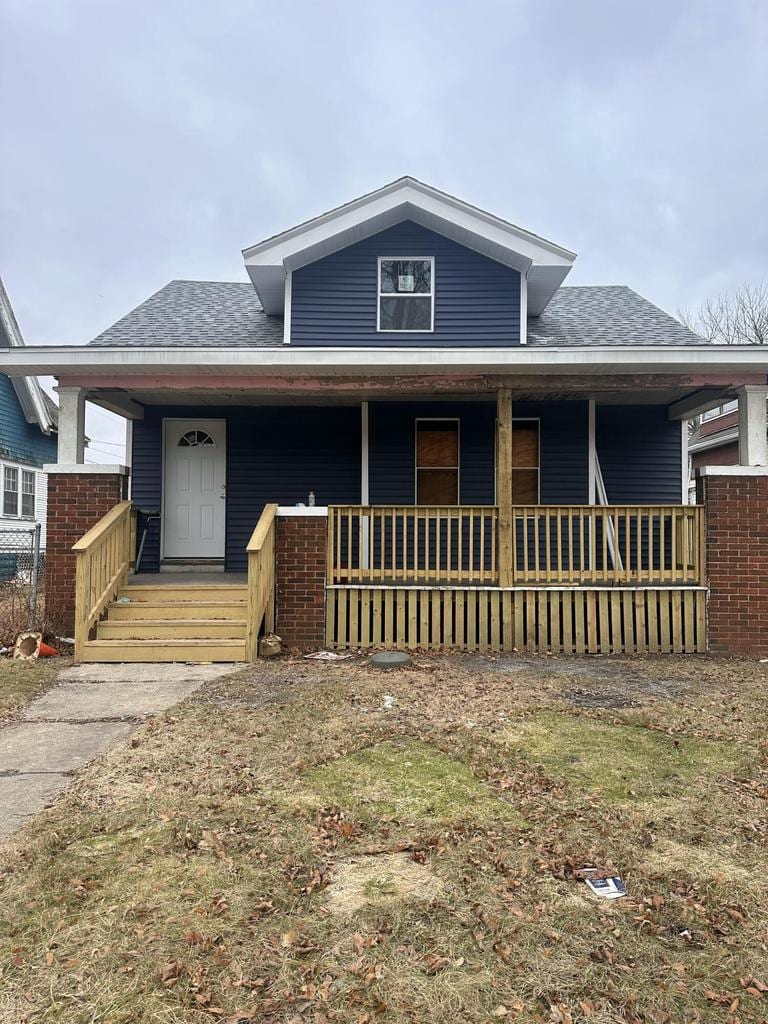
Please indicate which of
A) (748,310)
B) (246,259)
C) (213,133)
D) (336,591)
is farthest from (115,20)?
(748,310)

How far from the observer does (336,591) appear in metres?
8.22

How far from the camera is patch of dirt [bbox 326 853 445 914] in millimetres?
2674

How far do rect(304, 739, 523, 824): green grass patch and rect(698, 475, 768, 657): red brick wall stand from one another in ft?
16.7

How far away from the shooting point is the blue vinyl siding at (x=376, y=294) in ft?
31.4

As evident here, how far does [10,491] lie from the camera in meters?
17.4

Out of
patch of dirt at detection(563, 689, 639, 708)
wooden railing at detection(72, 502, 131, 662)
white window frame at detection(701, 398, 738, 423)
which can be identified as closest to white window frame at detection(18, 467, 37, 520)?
wooden railing at detection(72, 502, 131, 662)

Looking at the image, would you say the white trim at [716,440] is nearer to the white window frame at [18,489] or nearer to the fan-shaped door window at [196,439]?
the fan-shaped door window at [196,439]

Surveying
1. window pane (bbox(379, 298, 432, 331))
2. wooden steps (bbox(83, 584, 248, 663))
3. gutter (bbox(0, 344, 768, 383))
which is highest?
window pane (bbox(379, 298, 432, 331))

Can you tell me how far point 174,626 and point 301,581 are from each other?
152cm

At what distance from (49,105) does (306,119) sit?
1046cm

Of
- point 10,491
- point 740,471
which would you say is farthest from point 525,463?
point 10,491

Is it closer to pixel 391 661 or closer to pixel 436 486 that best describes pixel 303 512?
pixel 391 661

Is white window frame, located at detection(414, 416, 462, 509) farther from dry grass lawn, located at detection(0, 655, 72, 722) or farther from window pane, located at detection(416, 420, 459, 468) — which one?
dry grass lawn, located at detection(0, 655, 72, 722)

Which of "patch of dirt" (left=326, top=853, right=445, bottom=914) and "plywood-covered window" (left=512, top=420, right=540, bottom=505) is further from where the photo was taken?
"plywood-covered window" (left=512, top=420, right=540, bottom=505)
